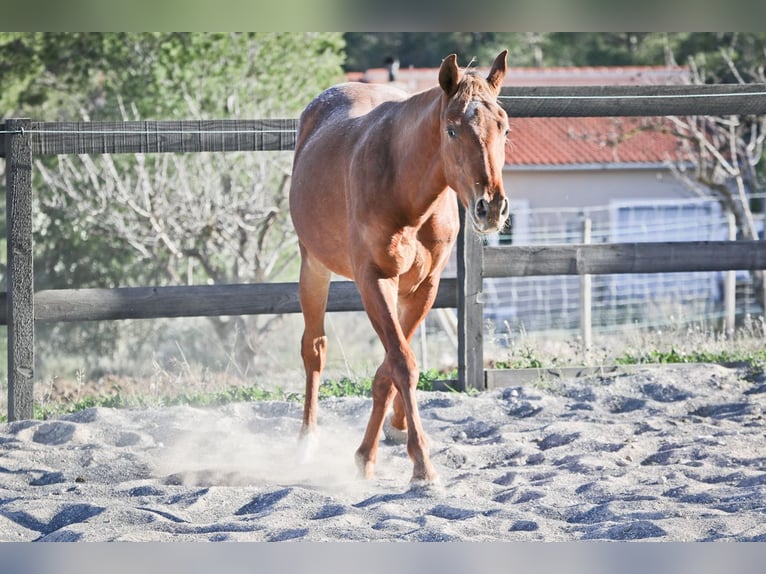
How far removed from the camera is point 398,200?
4.71 metres

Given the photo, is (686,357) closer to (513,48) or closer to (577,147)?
(577,147)

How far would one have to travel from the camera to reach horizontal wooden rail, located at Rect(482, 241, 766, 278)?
7203 mm

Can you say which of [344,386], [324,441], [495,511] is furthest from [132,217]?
[495,511]

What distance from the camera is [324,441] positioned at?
5910 mm

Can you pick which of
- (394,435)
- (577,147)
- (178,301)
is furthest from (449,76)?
(577,147)

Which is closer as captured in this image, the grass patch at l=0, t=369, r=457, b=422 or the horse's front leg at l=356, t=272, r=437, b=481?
the horse's front leg at l=356, t=272, r=437, b=481

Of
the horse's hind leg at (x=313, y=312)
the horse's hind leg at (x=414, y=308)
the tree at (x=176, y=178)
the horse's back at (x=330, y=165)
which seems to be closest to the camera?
the horse's hind leg at (x=414, y=308)

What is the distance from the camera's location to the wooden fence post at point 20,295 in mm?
6566

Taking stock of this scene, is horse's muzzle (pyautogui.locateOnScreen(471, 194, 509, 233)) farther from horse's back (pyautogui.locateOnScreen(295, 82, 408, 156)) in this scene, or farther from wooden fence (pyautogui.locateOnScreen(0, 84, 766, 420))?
wooden fence (pyautogui.locateOnScreen(0, 84, 766, 420))

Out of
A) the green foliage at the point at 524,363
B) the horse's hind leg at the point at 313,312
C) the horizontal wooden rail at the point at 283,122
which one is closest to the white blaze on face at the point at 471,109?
the horse's hind leg at the point at 313,312

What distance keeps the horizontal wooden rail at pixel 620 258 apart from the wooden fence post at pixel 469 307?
0.31ft

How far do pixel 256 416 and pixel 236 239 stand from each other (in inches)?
306

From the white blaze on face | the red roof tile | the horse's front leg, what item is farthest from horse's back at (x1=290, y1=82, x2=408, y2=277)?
the red roof tile

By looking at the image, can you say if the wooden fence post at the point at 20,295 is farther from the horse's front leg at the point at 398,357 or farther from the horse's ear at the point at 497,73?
the horse's ear at the point at 497,73
